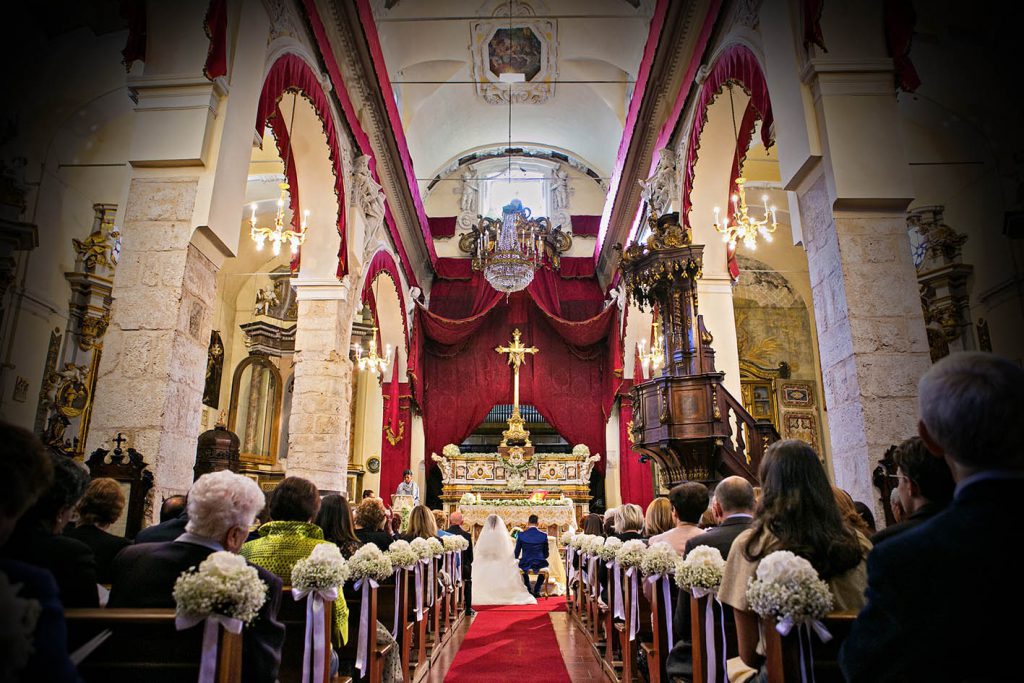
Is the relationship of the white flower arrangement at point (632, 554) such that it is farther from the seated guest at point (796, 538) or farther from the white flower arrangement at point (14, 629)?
the white flower arrangement at point (14, 629)

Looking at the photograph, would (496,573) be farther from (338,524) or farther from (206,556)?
(206,556)

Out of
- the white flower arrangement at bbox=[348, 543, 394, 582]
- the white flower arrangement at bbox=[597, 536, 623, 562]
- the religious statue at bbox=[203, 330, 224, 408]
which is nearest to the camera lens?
the white flower arrangement at bbox=[348, 543, 394, 582]

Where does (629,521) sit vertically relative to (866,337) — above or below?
below

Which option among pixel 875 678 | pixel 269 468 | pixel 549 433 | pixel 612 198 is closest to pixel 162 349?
pixel 875 678

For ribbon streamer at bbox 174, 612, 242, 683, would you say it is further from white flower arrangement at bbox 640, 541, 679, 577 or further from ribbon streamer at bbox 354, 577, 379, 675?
white flower arrangement at bbox 640, 541, 679, 577

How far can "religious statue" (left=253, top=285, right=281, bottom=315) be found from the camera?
1206cm

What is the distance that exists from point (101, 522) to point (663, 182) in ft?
25.7

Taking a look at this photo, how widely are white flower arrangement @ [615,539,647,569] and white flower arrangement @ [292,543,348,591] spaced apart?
1.48 m

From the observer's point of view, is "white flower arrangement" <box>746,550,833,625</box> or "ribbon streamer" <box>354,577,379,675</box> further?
"ribbon streamer" <box>354,577,379,675</box>

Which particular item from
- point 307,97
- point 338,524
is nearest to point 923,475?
point 338,524

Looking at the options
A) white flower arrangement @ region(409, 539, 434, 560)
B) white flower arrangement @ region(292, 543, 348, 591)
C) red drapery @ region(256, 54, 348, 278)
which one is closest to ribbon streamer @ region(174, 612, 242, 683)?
white flower arrangement @ region(292, 543, 348, 591)

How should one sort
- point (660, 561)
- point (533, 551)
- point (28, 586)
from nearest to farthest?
point (28, 586)
point (660, 561)
point (533, 551)

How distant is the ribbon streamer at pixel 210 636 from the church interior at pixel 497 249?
0.82m

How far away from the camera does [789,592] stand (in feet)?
5.14
